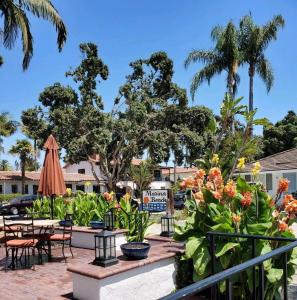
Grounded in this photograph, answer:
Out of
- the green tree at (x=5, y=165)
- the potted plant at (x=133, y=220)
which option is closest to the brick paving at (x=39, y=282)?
the potted plant at (x=133, y=220)

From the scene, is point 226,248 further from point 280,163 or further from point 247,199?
point 280,163

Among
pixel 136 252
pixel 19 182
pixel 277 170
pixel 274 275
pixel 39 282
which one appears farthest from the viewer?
pixel 19 182

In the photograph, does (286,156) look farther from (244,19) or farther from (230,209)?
(230,209)

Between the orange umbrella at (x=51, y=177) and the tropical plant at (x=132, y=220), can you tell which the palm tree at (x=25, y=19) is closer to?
the orange umbrella at (x=51, y=177)

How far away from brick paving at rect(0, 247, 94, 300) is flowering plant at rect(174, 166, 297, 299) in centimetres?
188

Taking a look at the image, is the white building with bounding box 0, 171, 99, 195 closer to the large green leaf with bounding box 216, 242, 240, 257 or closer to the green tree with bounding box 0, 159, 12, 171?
the green tree with bounding box 0, 159, 12, 171

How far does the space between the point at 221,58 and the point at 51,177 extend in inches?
833

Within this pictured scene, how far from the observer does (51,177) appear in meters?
9.82

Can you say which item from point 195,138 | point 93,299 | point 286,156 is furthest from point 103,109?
point 93,299

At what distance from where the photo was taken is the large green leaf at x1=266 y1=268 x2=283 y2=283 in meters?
4.57

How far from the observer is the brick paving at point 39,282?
5.63m

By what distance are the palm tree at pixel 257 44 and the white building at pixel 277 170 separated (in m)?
4.92

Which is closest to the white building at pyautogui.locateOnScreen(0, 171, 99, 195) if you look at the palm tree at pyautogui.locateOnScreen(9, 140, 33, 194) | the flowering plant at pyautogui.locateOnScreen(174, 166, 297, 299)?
the palm tree at pyautogui.locateOnScreen(9, 140, 33, 194)

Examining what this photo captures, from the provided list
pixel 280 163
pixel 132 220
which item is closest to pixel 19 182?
pixel 280 163
